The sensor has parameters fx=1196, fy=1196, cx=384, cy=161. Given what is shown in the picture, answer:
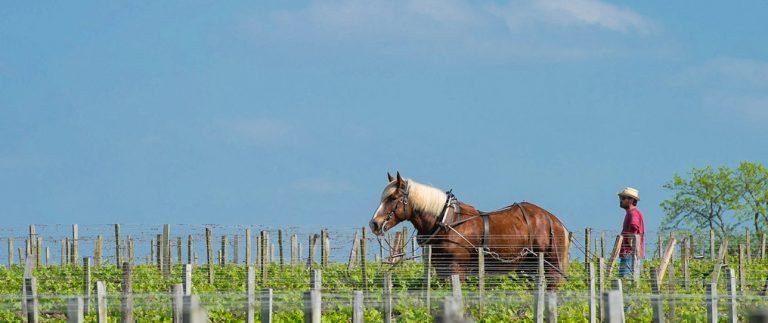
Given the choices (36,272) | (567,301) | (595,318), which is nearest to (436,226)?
(567,301)

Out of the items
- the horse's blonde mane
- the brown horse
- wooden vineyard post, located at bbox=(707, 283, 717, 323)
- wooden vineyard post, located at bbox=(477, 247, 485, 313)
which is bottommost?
wooden vineyard post, located at bbox=(707, 283, 717, 323)

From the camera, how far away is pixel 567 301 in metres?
15.0

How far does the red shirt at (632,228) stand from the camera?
18.1 m

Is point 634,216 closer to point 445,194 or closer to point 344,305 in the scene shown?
point 445,194

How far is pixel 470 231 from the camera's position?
17.9 meters

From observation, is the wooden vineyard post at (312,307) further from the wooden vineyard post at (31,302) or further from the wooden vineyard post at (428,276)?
the wooden vineyard post at (428,276)

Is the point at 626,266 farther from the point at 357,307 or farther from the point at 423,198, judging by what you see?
the point at 357,307

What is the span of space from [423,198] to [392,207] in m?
0.55

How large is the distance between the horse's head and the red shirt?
334cm

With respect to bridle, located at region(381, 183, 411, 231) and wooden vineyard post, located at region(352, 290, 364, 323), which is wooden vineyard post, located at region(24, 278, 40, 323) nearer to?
wooden vineyard post, located at region(352, 290, 364, 323)

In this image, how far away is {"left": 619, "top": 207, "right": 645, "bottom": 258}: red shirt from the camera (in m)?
18.1

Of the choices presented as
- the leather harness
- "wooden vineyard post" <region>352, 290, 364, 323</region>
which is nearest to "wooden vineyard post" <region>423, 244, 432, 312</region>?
the leather harness


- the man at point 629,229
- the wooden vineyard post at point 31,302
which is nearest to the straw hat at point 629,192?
the man at point 629,229

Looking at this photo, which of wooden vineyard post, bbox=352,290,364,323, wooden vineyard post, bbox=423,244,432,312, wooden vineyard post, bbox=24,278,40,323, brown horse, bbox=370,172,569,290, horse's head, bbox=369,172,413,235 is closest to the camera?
wooden vineyard post, bbox=352,290,364,323
